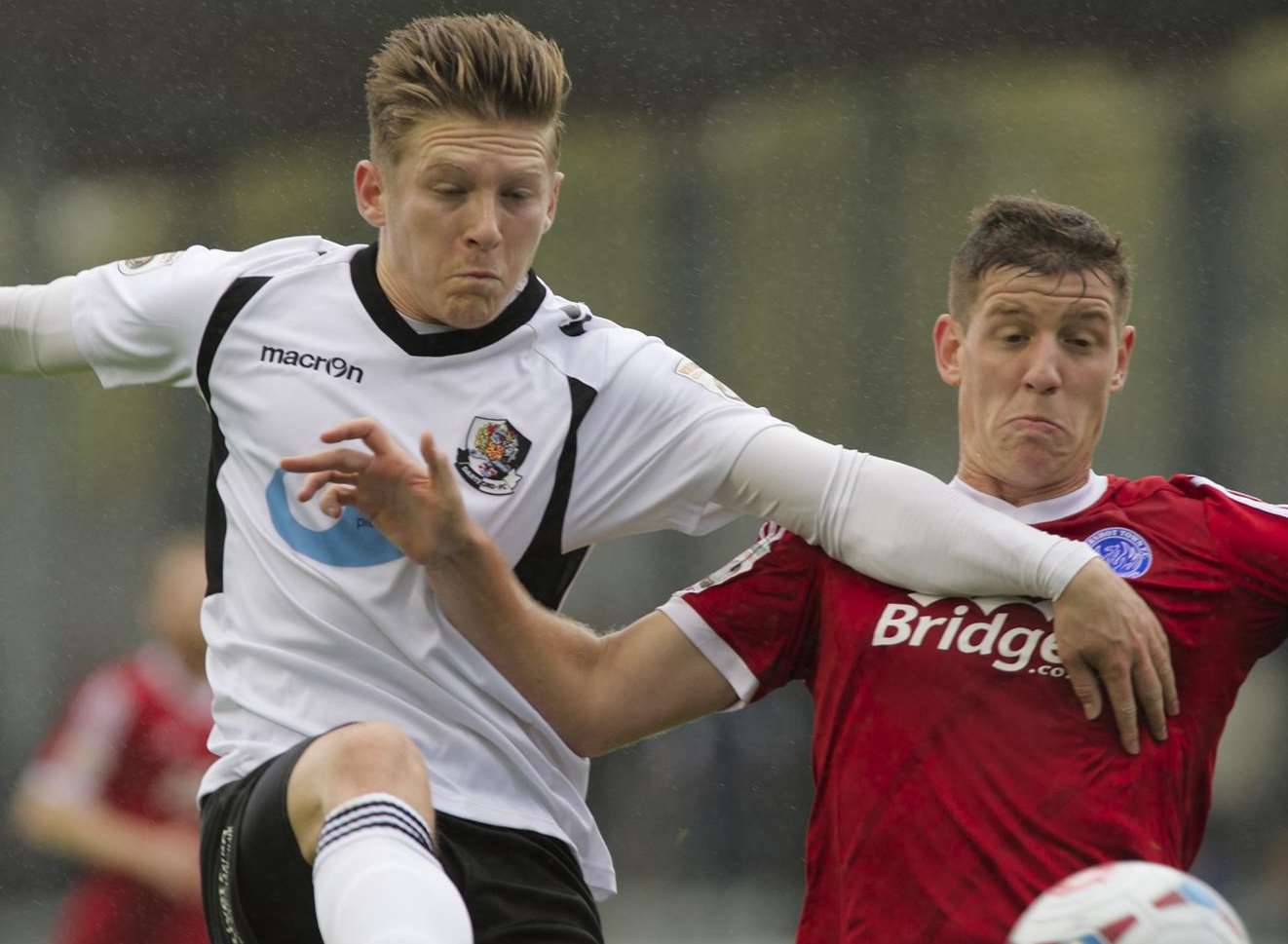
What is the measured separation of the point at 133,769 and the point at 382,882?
289cm

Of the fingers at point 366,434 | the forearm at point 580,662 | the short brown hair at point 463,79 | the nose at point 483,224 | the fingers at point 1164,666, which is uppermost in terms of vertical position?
the short brown hair at point 463,79

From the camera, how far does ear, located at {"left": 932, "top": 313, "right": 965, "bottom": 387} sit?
11.1 feet

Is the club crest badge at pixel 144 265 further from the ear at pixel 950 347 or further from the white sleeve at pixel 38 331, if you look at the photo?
the ear at pixel 950 347

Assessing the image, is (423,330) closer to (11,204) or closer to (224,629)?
(224,629)

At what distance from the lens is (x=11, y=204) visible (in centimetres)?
921

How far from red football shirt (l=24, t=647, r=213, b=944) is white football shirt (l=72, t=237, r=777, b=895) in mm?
2116

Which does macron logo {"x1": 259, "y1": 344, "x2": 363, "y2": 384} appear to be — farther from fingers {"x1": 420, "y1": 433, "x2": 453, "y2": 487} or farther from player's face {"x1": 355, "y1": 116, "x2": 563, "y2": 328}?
fingers {"x1": 420, "y1": 433, "x2": 453, "y2": 487}

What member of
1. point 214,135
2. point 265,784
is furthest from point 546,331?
point 214,135

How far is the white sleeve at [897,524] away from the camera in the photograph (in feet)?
10.3

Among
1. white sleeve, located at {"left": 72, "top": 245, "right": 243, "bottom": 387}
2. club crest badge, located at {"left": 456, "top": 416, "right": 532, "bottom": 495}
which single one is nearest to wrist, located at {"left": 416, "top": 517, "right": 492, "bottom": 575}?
club crest badge, located at {"left": 456, "top": 416, "right": 532, "bottom": 495}

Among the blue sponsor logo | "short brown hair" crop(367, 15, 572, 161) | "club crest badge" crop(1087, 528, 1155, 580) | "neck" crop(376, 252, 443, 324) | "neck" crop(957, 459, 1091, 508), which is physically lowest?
the blue sponsor logo

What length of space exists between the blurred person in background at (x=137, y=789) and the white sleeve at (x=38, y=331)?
2026mm

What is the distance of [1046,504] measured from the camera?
3295 millimetres

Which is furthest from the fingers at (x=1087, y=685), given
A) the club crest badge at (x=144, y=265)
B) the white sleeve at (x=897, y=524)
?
the club crest badge at (x=144, y=265)
